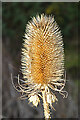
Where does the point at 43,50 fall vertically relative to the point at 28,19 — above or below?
below

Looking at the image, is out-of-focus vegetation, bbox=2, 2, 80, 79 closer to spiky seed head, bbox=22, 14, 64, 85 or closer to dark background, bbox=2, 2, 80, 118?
dark background, bbox=2, 2, 80, 118

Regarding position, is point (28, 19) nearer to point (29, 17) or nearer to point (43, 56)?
point (29, 17)

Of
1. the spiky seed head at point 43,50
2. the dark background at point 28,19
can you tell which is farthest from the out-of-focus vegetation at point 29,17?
the spiky seed head at point 43,50

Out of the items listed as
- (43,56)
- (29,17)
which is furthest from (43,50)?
(29,17)

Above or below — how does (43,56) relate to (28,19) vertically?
below

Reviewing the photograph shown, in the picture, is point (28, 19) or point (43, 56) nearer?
point (43, 56)

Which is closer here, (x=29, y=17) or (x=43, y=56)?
(x=43, y=56)

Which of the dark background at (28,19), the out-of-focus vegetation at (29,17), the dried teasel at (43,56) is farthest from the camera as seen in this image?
the out-of-focus vegetation at (29,17)

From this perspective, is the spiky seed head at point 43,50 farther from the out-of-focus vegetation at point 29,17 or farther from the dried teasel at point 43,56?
the out-of-focus vegetation at point 29,17

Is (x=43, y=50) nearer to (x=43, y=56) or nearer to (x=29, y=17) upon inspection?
(x=43, y=56)

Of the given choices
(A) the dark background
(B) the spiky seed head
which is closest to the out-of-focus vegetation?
(A) the dark background

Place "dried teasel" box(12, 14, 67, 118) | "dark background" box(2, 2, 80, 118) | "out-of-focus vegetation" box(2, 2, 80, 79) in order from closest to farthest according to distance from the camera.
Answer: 1. "dried teasel" box(12, 14, 67, 118)
2. "dark background" box(2, 2, 80, 118)
3. "out-of-focus vegetation" box(2, 2, 80, 79)

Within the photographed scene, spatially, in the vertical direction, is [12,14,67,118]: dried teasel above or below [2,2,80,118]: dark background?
below
